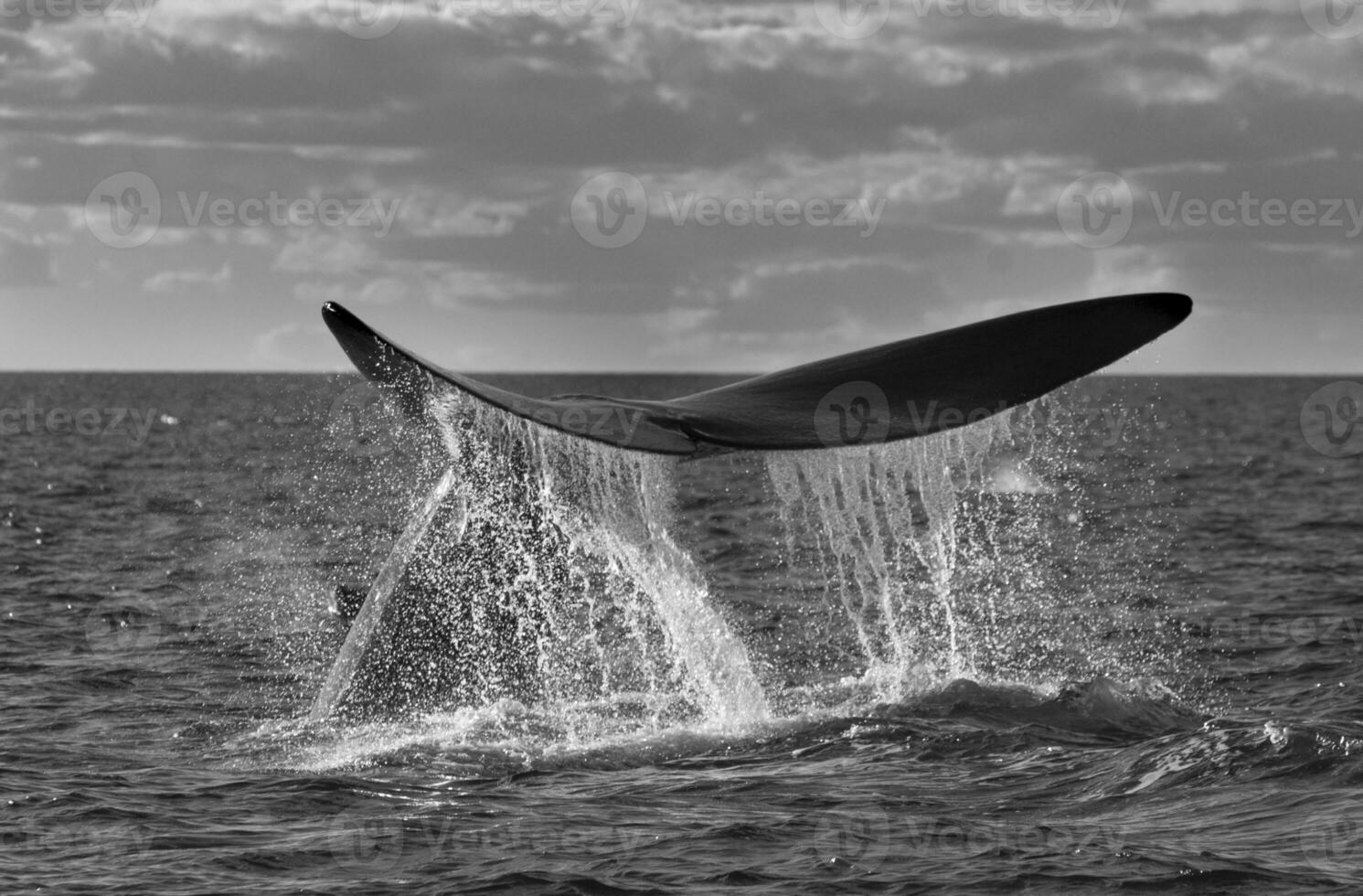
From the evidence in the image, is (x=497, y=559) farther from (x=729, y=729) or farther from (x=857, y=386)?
(x=857, y=386)

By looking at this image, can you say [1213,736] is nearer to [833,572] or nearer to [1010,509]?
[833,572]

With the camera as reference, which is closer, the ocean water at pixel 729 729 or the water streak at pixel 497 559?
the ocean water at pixel 729 729

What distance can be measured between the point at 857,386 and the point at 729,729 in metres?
3.76

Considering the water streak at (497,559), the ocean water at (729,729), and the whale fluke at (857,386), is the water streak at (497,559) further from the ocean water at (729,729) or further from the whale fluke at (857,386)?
the whale fluke at (857,386)

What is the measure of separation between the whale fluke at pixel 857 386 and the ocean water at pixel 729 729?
0.35 metres

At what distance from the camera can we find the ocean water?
798 cm

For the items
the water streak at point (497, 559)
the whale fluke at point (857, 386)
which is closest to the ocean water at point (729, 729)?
the water streak at point (497, 559)

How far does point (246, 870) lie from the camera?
26.1 feet

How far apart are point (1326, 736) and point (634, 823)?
4.05 metres

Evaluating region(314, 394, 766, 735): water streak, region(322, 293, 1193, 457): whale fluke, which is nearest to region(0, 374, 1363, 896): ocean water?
region(314, 394, 766, 735): water streak

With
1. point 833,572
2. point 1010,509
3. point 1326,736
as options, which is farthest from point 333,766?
point 1010,509

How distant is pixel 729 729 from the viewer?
10.6 metres

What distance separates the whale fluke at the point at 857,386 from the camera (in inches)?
261

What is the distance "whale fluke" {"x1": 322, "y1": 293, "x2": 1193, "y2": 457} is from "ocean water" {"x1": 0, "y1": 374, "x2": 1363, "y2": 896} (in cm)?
35
